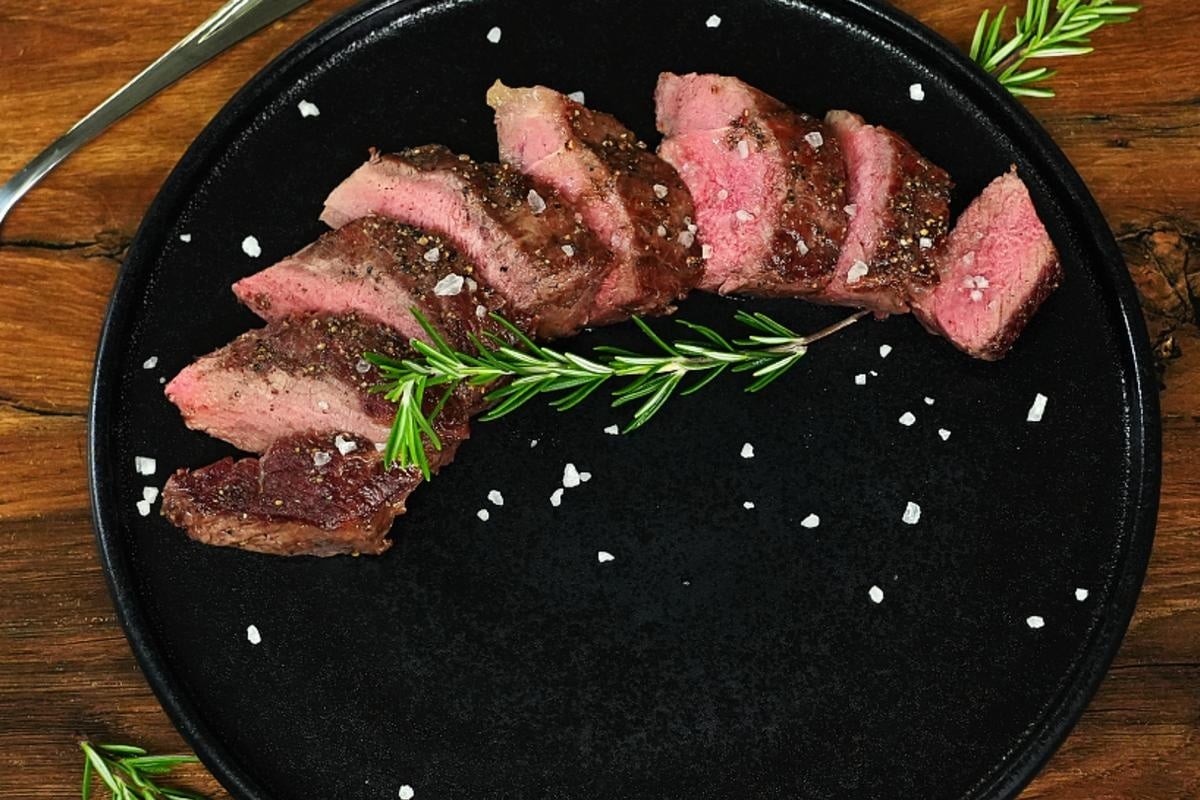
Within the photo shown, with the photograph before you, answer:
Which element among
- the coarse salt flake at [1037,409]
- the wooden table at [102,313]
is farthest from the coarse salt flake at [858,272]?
the wooden table at [102,313]

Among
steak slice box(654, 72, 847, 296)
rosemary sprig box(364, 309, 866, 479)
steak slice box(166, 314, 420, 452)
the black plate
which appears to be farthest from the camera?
the black plate

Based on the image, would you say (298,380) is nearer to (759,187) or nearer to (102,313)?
(102,313)

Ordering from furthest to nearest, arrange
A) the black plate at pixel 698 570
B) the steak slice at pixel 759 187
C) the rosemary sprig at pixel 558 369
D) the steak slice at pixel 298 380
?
1. the black plate at pixel 698 570
2. the steak slice at pixel 759 187
3. the steak slice at pixel 298 380
4. the rosemary sprig at pixel 558 369

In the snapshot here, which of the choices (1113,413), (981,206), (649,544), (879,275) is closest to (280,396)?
(649,544)

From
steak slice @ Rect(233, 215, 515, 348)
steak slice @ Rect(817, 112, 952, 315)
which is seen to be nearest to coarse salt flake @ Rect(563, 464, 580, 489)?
steak slice @ Rect(233, 215, 515, 348)

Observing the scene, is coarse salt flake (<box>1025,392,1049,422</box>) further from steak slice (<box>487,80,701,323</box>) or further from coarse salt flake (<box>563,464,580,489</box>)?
coarse salt flake (<box>563,464,580,489</box>)

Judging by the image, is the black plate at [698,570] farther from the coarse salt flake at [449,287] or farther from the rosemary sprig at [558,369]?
the coarse salt flake at [449,287]

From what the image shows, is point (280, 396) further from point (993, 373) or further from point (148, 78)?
point (993, 373)
